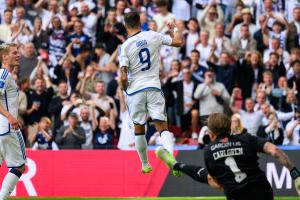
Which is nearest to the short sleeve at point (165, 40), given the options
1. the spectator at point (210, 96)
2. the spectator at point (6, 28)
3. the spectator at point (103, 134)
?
the spectator at point (103, 134)

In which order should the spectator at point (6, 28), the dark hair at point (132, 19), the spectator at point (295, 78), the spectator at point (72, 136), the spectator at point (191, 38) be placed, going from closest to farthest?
the dark hair at point (132, 19)
the spectator at point (72, 136)
the spectator at point (295, 78)
the spectator at point (191, 38)
the spectator at point (6, 28)

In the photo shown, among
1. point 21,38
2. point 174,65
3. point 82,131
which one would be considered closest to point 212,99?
point 174,65

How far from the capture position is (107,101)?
23.6 metres

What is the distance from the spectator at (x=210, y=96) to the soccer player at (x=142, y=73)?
7.53 metres

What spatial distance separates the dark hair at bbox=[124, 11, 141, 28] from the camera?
1530cm

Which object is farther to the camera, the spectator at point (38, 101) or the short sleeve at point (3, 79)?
the spectator at point (38, 101)

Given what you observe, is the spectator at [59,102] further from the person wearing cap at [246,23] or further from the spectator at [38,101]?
the person wearing cap at [246,23]

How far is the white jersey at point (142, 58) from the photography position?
1537 centimetres

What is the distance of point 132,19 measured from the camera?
15.4m

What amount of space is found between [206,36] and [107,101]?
3.19 m

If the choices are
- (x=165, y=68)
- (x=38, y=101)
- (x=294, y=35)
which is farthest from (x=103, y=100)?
(x=294, y=35)

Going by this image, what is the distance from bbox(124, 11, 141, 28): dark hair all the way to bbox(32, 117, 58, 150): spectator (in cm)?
742

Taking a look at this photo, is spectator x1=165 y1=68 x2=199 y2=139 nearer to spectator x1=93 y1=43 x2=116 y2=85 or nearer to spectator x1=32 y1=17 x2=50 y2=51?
spectator x1=93 y1=43 x2=116 y2=85

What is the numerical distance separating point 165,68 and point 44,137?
3.90m
